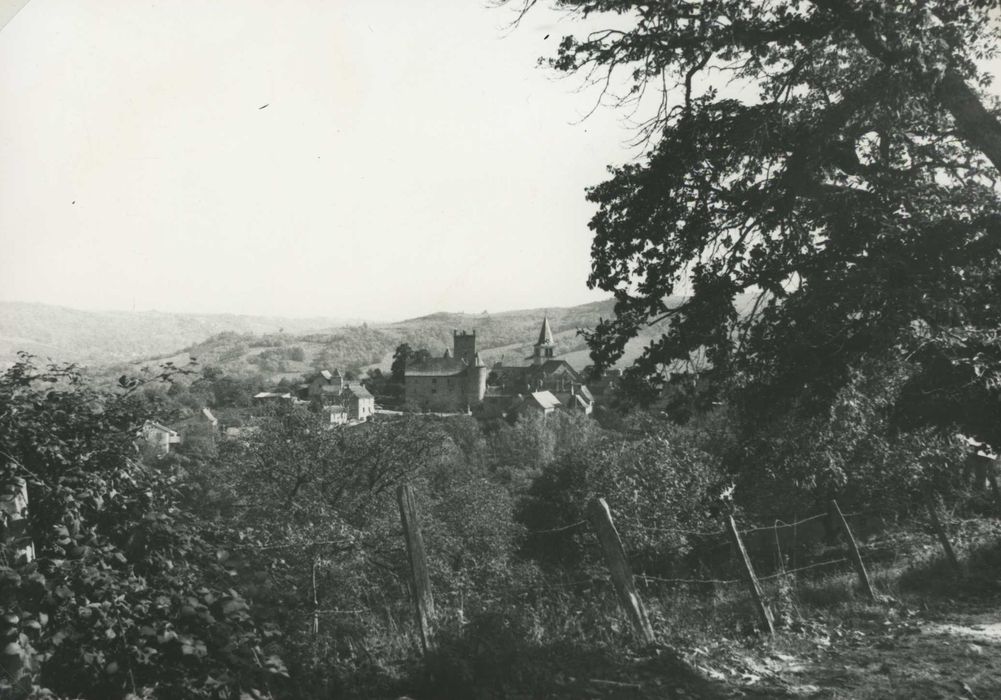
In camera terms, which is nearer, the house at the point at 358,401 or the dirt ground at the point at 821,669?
the dirt ground at the point at 821,669

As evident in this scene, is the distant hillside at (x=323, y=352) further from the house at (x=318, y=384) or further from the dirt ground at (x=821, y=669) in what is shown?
the dirt ground at (x=821, y=669)

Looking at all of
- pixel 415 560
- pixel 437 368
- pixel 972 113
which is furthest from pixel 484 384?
pixel 415 560

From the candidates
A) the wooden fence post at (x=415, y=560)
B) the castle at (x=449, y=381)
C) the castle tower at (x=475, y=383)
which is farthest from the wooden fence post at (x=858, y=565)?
the castle tower at (x=475, y=383)

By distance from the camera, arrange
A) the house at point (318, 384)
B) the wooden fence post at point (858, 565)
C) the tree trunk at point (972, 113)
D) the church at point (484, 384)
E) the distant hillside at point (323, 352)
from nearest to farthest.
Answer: the tree trunk at point (972, 113) < the wooden fence post at point (858, 565) < the church at point (484, 384) < the house at point (318, 384) < the distant hillside at point (323, 352)

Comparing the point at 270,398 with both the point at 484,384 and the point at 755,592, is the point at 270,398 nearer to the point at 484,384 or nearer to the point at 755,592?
the point at 484,384

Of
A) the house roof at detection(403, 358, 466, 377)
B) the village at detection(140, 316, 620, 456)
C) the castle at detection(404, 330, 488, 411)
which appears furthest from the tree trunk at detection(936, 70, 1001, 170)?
the house roof at detection(403, 358, 466, 377)

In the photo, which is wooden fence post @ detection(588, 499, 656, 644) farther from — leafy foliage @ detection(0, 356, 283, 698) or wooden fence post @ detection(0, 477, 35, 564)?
wooden fence post @ detection(0, 477, 35, 564)

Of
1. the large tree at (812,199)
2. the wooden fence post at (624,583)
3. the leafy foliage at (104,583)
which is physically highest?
the large tree at (812,199)

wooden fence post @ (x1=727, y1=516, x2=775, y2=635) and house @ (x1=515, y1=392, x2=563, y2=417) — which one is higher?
wooden fence post @ (x1=727, y1=516, x2=775, y2=635)
